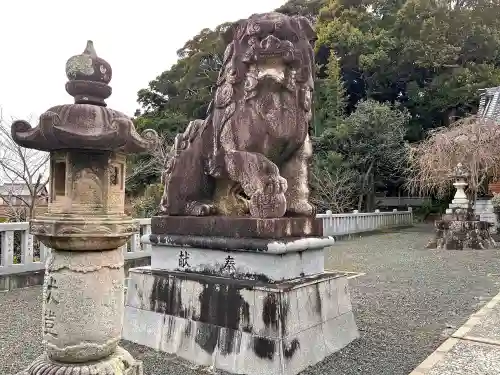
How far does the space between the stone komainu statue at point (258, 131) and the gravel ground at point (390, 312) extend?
1324 millimetres

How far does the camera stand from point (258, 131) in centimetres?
384

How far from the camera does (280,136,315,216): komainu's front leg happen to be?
4.02 m

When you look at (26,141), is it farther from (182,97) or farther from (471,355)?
(182,97)

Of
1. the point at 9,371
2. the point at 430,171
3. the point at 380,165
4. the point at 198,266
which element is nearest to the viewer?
the point at 9,371

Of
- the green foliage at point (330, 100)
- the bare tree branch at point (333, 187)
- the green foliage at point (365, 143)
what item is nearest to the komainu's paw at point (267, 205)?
the bare tree branch at point (333, 187)

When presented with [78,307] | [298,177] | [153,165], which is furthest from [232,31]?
[153,165]

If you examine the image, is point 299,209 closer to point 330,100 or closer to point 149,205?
point 149,205

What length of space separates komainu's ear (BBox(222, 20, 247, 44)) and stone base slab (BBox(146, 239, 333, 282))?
79.3 inches

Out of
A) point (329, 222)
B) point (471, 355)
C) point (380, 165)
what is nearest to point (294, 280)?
point (471, 355)

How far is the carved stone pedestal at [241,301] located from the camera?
3.26 m

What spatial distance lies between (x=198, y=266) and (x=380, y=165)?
61.6 ft

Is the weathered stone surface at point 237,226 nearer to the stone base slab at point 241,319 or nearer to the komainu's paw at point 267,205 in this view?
the komainu's paw at point 267,205

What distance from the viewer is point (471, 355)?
140 inches

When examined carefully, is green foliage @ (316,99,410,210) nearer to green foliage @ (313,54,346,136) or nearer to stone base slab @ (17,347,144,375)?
green foliage @ (313,54,346,136)
